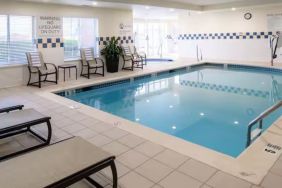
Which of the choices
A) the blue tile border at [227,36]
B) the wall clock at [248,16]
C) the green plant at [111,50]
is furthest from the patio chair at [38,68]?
the wall clock at [248,16]

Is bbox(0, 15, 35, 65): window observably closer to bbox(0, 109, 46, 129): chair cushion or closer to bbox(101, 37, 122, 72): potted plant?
bbox(101, 37, 122, 72): potted plant

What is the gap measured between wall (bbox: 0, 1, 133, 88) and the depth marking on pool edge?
18.8 ft

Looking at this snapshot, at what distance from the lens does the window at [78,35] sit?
721 cm

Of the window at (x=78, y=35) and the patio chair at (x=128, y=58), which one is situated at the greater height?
the window at (x=78, y=35)

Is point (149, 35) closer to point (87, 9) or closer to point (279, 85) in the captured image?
point (87, 9)

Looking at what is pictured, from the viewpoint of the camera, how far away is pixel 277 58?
9.41 metres

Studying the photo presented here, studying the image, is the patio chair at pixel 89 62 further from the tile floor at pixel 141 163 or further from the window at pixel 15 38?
the tile floor at pixel 141 163

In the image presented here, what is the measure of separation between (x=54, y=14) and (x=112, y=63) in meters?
2.22

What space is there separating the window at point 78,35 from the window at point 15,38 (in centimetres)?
104

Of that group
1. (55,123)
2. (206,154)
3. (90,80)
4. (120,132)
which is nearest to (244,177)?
(206,154)

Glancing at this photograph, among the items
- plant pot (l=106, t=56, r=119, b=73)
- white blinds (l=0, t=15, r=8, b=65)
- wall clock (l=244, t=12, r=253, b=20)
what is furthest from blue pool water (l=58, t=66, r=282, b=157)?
wall clock (l=244, t=12, r=253, b=20)

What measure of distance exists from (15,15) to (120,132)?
14.9ft

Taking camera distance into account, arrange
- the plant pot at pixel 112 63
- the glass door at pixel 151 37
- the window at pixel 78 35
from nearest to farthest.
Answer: the window at pixel 78 35, the plant pot at pixel 112 63, the glass door at pixel 151 37

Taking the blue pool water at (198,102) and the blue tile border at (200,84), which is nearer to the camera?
the blue pool water at (198,102)
